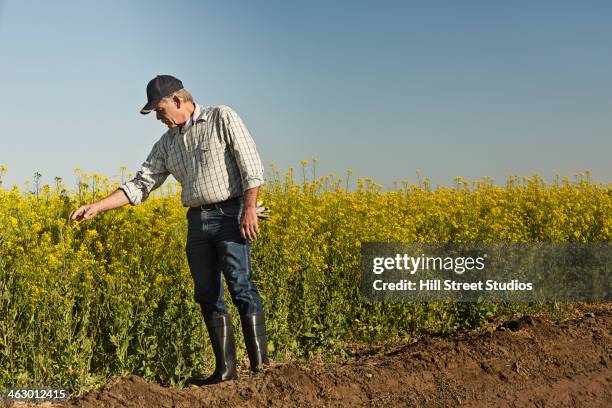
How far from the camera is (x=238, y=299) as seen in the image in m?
4.63

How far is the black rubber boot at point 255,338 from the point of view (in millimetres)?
4648

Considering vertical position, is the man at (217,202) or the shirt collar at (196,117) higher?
the shirt collar at (196,117)

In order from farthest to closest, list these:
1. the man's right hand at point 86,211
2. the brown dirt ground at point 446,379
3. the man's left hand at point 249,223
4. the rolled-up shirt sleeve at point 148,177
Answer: the rolled-up shirt sleeve at point 148,177 < the man's right hand at point 86,211 < the man's left hand at point 249,223 < the brown dirt ground at point 446,379

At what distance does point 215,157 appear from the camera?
460cm

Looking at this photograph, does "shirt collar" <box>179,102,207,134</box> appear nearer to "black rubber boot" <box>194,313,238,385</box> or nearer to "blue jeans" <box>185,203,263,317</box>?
"blue jeans" <box>185,203,263,317</box>

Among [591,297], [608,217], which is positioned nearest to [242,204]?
[591,297]

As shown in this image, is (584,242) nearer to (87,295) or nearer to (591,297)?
(591,297)

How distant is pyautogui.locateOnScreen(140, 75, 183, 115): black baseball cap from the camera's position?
4.60m

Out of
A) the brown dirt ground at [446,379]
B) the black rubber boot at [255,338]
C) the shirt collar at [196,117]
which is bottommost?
the brown dirt ground at [446,379]
